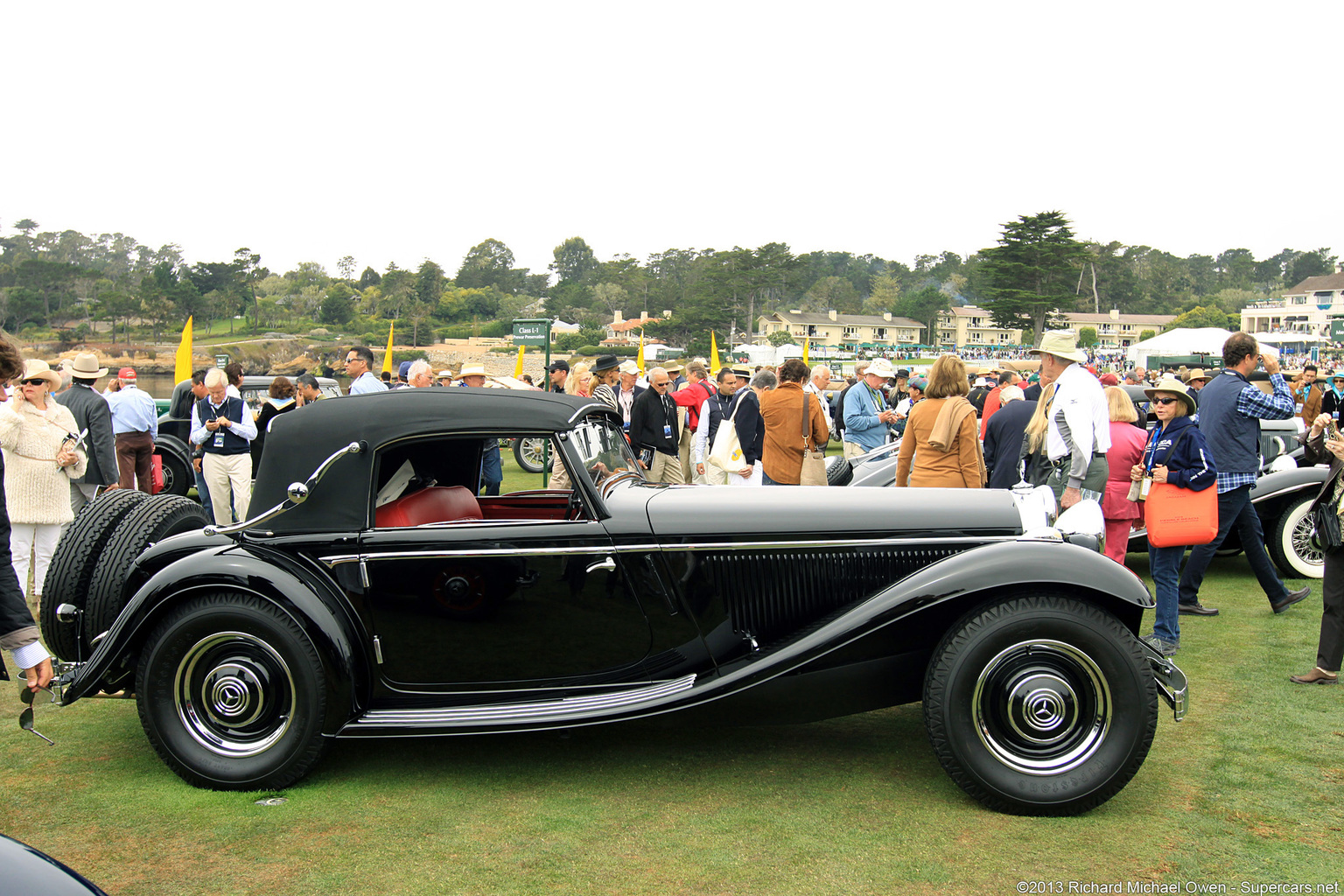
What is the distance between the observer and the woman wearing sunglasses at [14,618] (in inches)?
109

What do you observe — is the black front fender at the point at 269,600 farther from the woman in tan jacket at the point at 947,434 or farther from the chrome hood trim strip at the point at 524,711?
the woman in tan jacket at the point at 947,434

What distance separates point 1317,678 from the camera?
15.2 feet

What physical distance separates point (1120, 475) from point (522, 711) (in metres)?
4.52

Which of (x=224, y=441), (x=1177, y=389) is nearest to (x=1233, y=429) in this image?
(x=1177, y=389)

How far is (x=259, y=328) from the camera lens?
100750 millimetres

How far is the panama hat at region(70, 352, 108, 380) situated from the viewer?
7.12 m

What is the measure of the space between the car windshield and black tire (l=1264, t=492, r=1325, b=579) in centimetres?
570

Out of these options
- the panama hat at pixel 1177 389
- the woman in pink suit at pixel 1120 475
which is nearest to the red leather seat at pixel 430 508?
the panama hat at pixel 1177 389

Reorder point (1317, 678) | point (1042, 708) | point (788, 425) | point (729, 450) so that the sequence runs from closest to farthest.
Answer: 1. point (1042, 708)
2. point (1317, 678)
3. point (729, 450)
4. point (788, 425)

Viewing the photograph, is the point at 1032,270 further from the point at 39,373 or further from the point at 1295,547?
the point at 39,373

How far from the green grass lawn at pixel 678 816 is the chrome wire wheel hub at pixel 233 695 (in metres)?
0.24

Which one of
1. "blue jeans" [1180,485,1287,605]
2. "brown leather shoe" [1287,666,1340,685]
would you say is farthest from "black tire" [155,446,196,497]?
"brown leather shoe" [1287,666,1340,685]

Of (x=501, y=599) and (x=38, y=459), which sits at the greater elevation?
(x=38, y=459)

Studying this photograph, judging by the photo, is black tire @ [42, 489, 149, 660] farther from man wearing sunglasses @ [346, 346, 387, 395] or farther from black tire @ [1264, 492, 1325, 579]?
black tire @ [1264, 492, 1325, 579]
